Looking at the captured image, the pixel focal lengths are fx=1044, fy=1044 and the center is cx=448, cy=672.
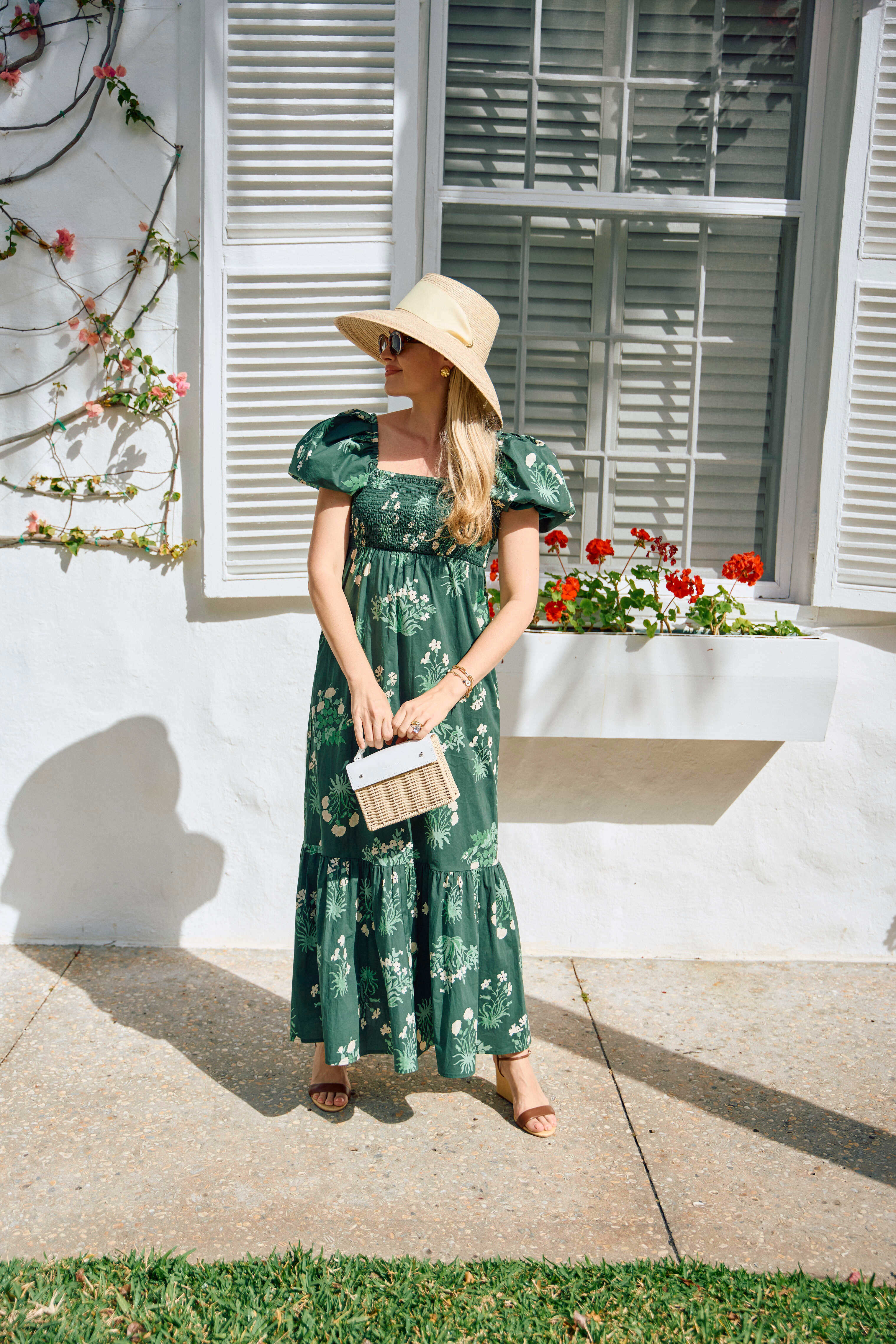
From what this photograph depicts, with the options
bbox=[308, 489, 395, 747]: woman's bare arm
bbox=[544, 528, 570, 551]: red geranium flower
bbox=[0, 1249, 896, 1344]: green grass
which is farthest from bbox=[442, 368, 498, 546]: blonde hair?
bbox=[0, 1249, 896, 1344]: green grass

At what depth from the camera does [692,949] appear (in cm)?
334

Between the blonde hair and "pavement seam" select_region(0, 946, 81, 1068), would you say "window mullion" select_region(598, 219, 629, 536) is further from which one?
"pavement seam" select_region(0, 946, 81, 1068)

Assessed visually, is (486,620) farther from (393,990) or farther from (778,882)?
(778,882)

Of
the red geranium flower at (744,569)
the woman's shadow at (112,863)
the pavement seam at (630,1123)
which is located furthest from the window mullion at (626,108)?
the pavement seam at (630,1123)

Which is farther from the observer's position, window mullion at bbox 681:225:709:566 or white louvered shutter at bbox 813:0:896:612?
window mullion at bbox 681:225:709:566

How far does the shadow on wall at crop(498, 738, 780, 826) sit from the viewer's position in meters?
3.21

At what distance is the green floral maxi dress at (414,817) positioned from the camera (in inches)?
89.0

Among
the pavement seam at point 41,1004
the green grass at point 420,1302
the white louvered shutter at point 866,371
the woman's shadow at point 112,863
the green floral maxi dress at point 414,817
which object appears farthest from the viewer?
the woman's shadow at point 112,863

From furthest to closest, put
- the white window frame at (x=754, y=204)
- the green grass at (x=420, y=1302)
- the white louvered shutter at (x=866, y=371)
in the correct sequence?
the white window frame at (x=754, y=204) → the white louvered shutter at (x=866, y=371) → the green grass at (x=420, y=1302)

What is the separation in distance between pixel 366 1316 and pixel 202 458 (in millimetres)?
2201

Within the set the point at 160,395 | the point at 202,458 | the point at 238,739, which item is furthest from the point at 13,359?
the point at 238,739

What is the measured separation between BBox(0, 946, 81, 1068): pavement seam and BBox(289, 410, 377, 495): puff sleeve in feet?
5.37

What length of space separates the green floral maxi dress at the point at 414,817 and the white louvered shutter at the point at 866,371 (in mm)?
1198

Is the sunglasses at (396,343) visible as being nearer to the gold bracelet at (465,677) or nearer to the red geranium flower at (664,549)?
the gold bracelet at (465,677)
